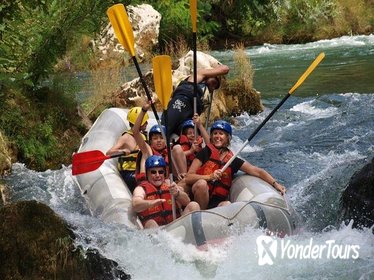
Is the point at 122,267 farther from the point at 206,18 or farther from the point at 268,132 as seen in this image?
the point at 206,18

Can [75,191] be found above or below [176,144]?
below

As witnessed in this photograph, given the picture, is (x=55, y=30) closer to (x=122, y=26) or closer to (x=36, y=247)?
(x=122, y=26)

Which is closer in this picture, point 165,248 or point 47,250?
point 47,250

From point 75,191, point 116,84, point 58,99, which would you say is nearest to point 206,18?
point 116,84

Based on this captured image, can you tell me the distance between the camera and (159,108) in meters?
8.66

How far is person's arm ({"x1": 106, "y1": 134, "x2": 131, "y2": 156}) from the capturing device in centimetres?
559

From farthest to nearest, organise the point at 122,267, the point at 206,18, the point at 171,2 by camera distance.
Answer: the point at 206,18 → the point at 171,2 → the point at 122,267

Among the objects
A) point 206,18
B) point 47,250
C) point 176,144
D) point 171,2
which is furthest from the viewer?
point 206,18

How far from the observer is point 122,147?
18.9ft

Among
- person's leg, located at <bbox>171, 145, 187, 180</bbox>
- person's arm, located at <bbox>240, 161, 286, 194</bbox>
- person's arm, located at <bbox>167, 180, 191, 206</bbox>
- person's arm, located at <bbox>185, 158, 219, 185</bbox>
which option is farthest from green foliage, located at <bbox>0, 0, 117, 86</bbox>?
person's arm, located at <bbox>167, 180, 191, 206</bbox>

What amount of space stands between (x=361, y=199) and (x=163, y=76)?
168 cm

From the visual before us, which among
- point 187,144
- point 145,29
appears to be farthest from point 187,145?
point 145,29

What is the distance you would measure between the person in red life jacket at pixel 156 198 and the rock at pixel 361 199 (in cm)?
114

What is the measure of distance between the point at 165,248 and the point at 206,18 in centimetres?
1518
